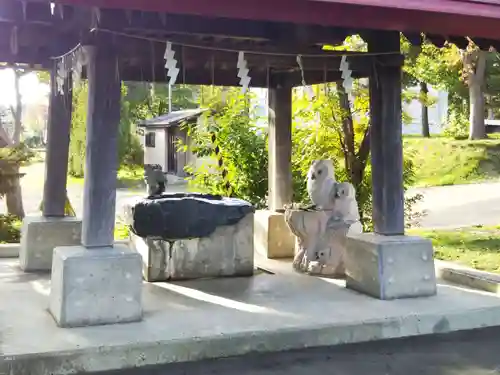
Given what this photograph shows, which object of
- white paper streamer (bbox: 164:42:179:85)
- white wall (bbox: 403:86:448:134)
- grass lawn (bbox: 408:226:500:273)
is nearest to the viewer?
white paper streamer (bbox: 164:42:179:85)

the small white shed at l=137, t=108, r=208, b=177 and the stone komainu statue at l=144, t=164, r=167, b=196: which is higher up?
the small white shed at l=137, t=108, r=208, b=177

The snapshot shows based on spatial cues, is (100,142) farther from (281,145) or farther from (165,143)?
(165,143)

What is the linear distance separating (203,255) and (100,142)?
7.86 ft

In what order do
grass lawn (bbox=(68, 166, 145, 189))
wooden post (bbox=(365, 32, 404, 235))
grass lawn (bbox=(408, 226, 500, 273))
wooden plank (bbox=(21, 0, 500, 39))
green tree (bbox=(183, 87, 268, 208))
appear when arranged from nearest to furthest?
wooden plank (bbox=(21, 0, 500, 39)) < wooden post (bbox=(365, 32, 404, 235)) < grass lawn (bbox=(408, 226, 500, 273)) < green tree (bbox=(183, 87, 268, 208)) < grass lawn (bbox=(68, 166, 145, 189))

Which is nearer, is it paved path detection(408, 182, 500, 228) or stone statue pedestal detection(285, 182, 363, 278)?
stone statue pedestal detection(285, 182, 363, 278)

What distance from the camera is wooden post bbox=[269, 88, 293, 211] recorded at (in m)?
8.56

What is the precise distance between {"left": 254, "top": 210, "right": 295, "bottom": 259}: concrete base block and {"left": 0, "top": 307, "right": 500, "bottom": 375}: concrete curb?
3.33 metres

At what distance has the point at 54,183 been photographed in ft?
24.7

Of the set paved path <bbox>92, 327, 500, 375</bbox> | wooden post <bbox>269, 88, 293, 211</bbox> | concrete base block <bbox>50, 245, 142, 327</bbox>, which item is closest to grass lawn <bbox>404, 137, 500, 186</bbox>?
wooden post <bbox>269, 88, 293, 211</bbox>

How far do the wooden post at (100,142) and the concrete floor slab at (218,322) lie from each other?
0.90 meters

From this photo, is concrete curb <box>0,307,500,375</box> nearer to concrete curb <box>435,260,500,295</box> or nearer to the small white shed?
concrete curb <box>435,260,500,295</box>

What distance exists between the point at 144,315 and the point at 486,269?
4.97m

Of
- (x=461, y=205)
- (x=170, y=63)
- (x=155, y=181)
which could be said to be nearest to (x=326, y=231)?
(x=155, y=181)

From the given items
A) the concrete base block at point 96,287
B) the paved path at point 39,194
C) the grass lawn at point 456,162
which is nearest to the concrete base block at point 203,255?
the concrete base block at point 96,287
